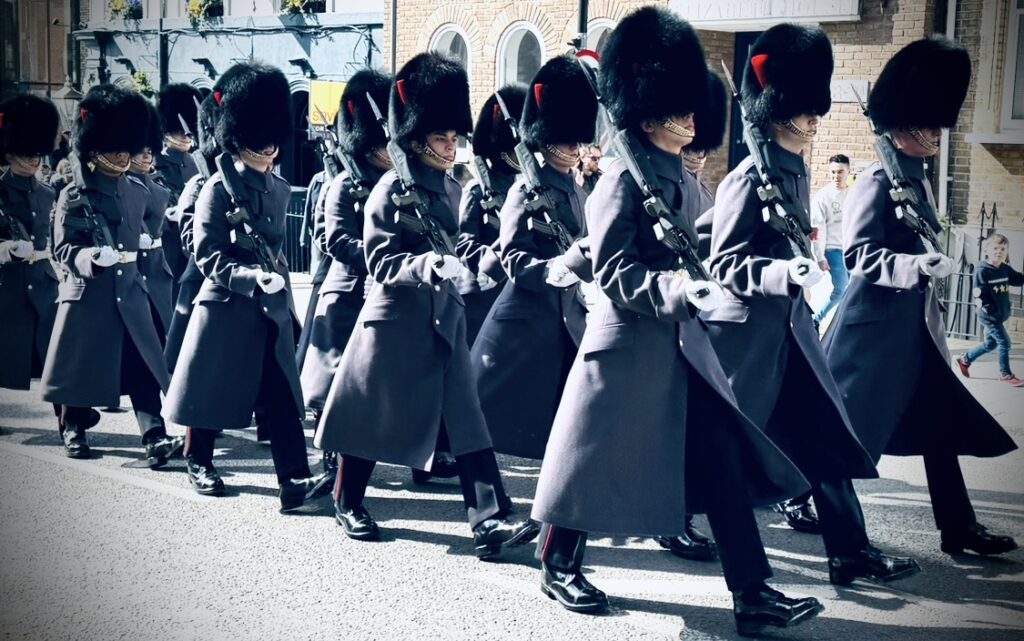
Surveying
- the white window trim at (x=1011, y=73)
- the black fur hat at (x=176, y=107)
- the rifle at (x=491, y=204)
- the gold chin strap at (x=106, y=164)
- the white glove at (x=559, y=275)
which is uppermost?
the white window trim at (x=1011, y=73)

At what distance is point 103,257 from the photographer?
24.0 feet

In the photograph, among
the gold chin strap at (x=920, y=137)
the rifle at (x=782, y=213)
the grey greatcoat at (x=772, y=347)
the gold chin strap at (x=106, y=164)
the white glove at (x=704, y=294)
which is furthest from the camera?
the gold chin strap at (x=106, y=164)

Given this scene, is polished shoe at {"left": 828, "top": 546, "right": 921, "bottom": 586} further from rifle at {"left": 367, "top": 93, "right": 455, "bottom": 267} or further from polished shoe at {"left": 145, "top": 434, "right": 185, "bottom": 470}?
polished shoe at {"left": 145, "top": 434, "right": 185, "bottom": 470}

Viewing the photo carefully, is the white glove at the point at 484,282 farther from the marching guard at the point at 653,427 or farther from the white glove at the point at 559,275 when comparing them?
the marching guard at the point at 653,427

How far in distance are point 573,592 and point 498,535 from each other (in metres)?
0.73

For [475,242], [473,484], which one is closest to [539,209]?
[475,242]

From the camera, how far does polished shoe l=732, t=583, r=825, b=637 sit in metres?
4.55

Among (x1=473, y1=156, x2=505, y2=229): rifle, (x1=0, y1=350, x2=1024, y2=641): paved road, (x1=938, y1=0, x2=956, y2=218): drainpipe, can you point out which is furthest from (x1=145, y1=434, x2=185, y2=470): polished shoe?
(x1=938, y1=0, x2=956, y2=218): drainpipe

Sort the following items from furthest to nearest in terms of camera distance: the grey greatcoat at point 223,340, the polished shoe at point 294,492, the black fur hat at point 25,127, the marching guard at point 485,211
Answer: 1. the black fur hat at point 25,127
2. the marching guard at point 485,211
3. the grey greatcoat at point 223,340
4. the polished shoe at point 294,492

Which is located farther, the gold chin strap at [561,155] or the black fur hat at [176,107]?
the black fur hat at [176,107]

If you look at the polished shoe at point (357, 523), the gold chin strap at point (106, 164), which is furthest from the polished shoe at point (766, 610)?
the gold chin strap at point (106, 164)

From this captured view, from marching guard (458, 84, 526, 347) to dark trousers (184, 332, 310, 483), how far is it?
1140 mm

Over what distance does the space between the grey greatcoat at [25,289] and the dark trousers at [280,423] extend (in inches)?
89.6

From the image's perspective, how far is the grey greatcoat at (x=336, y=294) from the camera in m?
7.00
